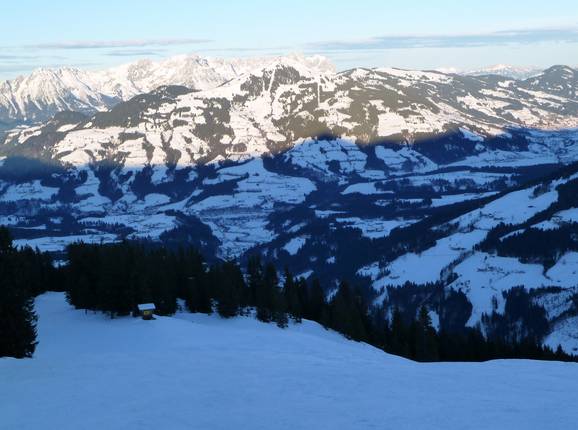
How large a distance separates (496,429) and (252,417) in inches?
422

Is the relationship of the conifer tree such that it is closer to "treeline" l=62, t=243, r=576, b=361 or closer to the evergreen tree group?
the evergreen tree group

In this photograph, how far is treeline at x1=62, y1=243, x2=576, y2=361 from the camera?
260 ft

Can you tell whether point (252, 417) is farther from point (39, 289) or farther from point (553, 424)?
point (39, 289)

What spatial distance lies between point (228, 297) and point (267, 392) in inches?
2109

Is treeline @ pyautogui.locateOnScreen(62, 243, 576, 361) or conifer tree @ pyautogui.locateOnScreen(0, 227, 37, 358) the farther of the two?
treeline @ pyautogui.locateOnScreen(62, 243, 576, 361)

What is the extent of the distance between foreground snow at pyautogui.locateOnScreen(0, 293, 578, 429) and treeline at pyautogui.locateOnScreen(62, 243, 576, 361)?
2419cm

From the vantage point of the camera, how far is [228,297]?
89438mm

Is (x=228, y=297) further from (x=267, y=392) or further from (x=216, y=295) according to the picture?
(x=267, y=392)

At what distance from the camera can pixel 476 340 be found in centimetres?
10706

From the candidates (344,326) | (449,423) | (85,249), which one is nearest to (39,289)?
(85,249)

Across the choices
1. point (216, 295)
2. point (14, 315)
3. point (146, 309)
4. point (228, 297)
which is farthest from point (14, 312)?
point (216, 295)

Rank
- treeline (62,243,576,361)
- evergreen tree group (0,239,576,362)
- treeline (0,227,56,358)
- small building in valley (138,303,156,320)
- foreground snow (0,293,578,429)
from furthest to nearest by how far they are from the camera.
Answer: evergreen tree group (0,239,576,362) → treeline (62,243,576,361) → small building in valley (138,303,156,320) → treeline (0,227,56,358) → foreground snow (0,293,578,429)

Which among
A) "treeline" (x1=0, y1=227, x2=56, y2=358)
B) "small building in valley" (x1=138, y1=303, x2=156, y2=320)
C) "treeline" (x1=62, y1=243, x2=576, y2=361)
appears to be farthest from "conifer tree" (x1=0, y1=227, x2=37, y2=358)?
"treeline" (x1=62, y1=243, x2=576, y2=361)

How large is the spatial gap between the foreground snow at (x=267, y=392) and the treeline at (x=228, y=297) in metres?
24.2
